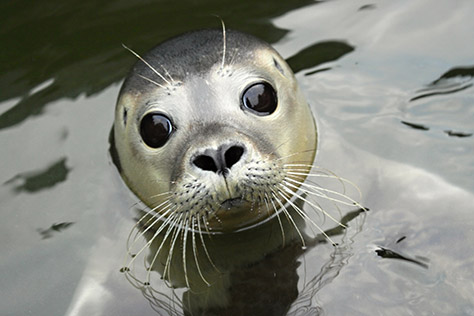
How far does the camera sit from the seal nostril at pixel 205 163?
9.80ft

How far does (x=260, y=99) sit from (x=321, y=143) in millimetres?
727

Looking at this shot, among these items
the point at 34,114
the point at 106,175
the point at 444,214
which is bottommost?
the point at 444,214

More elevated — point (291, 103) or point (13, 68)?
point (13, 68)

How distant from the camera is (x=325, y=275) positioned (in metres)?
3.27

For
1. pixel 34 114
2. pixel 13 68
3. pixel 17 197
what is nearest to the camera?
pixel 17 197

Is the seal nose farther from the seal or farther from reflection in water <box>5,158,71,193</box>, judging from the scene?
reflection in water <box>5,158,71,193</box>

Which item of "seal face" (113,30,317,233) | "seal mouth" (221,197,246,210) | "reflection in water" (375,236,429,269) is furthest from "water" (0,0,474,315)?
"seal mouth" (221,197,246,210)

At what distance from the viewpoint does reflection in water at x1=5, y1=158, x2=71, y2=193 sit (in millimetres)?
4090

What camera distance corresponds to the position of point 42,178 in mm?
4141

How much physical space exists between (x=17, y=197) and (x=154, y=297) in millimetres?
1208

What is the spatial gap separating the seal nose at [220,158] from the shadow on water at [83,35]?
6.05 ft

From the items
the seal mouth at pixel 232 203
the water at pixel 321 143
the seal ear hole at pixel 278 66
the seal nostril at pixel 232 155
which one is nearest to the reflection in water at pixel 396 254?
the water at pixel 321 143

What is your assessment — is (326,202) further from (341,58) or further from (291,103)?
(341,58)

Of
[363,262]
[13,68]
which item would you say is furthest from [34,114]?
[363,262]
